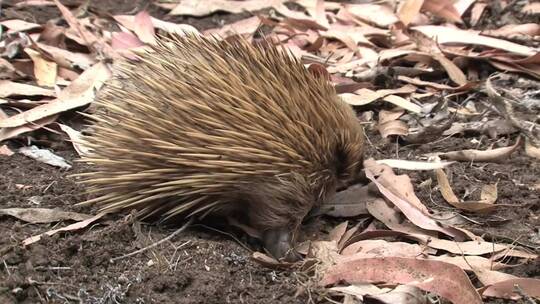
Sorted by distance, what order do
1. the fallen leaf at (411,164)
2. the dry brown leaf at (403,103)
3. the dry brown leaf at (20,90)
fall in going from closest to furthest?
the fallen leaf at (411,164), the dry brown leaf at (20,90), the dry brown leaf at (403,103)

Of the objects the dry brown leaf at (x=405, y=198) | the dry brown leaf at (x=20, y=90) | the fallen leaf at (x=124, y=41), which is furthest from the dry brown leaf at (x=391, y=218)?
the fallen leaf at (x=124, y=41)

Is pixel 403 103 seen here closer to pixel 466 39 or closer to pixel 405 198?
pixel 466 39

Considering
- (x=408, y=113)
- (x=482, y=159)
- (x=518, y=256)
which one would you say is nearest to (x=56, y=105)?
(x=408, y=113)

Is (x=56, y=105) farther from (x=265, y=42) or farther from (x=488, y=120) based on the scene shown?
(x=488, y=120)

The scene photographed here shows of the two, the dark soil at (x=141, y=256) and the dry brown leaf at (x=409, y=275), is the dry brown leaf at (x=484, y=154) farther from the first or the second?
the dry brown leaf at (x=409, y=275)

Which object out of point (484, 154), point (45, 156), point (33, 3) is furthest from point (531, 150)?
point (33, 3)

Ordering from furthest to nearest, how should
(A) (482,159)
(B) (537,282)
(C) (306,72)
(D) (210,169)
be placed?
(A) (482,159), (C) (306,72), (D) (210,169), (B) (537,282)
